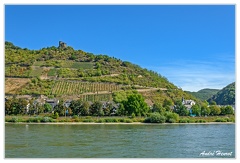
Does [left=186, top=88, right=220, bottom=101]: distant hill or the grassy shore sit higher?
[left=186, top=88, right=220, bottom=101]: distant hill

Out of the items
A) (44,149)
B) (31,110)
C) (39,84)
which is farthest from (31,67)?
(44,149)

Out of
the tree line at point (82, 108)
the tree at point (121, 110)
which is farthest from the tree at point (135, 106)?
A: the tree at point (121, 110)

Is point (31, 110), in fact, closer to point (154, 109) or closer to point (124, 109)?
point (124, 109)

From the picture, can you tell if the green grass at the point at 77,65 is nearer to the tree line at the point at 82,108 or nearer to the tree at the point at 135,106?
the tree line at the point at 82,108

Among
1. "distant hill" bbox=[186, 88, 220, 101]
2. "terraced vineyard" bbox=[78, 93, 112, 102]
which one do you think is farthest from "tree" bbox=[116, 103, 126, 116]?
"distant hill" bbox=[186, 88, 220, 101]

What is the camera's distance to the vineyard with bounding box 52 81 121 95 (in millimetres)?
43344

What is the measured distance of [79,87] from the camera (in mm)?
45344

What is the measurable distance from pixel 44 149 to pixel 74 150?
117 cm

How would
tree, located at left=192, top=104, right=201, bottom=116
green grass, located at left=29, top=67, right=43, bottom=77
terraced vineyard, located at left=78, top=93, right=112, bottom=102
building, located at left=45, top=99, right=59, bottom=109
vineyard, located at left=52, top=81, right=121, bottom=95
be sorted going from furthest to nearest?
green grass, located at left=29, top=67, right=43, bottom=77, vineyard, located at left=52, top=81, right=121, bottom=95, terraced vineyard, located at left=78, top=93, right=112, bottom=102, tree, located at left=192, top=104, right=201, bottom=116, building, located at left=45, top=99, right=59, bottom=109

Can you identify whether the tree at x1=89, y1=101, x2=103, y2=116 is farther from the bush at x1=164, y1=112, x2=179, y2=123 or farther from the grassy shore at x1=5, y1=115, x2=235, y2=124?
the bush at x1=164, y1=112, x2=179, y2=123

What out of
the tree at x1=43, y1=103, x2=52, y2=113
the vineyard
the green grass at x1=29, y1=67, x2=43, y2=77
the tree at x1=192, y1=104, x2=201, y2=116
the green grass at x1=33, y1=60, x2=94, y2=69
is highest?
the green grass at x1=33, y1=60, x2=94, y2=69

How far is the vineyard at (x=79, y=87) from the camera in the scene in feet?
142

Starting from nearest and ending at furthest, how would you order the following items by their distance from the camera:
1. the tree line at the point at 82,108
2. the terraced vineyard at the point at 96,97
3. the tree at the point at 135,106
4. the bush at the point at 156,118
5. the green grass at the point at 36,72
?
the bush at the point at 156,118
the tree line at the point at 82,108
the tree at the point at 135,106
the terraced vineyard at the point at 96,97
the green grass at the point at 36,72

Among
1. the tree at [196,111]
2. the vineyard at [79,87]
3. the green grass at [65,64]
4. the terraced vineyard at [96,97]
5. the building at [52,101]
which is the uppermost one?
the green grass at [65,64]
